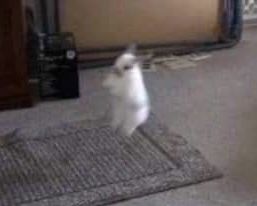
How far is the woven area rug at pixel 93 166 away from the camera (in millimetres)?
2082

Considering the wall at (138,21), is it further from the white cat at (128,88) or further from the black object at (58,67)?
the white cat at (128,88)

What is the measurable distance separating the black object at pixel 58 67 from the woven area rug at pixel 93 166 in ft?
1.14

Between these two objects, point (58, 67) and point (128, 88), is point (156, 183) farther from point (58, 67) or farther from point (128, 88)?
point (58, 67)

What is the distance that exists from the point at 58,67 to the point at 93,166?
0.76m

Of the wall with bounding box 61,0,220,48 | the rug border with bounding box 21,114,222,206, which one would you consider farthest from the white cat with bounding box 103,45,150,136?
the wall with bounding box 61,0,220,48

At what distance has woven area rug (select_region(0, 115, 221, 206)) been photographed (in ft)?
6.83

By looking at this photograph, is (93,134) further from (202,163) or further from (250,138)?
(250,138)

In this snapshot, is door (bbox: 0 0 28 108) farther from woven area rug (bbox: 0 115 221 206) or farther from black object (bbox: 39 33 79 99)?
woven area rug (bbox: 0 115 221 206)

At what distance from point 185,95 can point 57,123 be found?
2.26ft

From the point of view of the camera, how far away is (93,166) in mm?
2254

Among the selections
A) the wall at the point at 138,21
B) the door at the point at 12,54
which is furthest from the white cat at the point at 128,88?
the wall at the point at 138,21

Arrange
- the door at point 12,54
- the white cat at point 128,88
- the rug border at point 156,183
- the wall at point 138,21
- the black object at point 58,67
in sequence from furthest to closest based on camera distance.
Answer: the wall at point 138,21, the black object at point 58,67, the door at point 12,54, the rug border at point 156,183, the white cat at point 128,88

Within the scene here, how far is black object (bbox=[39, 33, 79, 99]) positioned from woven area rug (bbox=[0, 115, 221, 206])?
13.6 inches

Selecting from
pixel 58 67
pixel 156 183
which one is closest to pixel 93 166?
pixel 156 183
